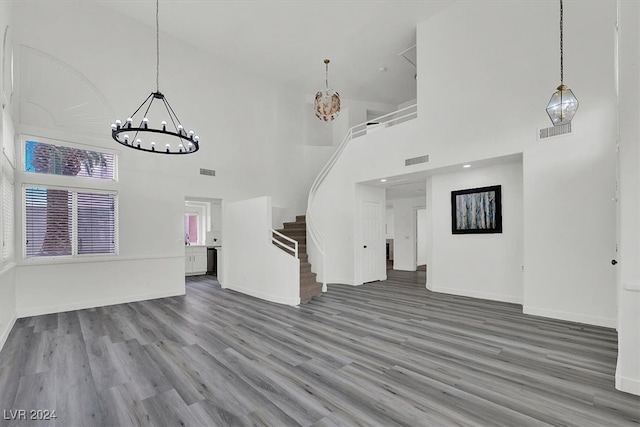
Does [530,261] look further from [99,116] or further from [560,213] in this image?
[99,116]

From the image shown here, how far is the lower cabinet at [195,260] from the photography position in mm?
10234

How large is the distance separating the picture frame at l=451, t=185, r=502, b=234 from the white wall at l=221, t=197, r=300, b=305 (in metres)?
3.91

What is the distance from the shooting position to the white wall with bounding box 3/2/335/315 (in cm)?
555

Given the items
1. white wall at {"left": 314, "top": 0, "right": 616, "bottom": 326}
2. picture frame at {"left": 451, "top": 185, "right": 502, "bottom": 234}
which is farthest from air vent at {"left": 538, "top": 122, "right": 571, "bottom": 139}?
picture frame at {"left": 451, "top": 185, "right": 502, "bottom": 234}

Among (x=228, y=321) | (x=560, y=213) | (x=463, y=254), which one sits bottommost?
(x=228, y=321)

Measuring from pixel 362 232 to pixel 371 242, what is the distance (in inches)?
21.7

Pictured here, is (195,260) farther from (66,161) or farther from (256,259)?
(66,161)

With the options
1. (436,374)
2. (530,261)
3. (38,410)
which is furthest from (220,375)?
(530,261)

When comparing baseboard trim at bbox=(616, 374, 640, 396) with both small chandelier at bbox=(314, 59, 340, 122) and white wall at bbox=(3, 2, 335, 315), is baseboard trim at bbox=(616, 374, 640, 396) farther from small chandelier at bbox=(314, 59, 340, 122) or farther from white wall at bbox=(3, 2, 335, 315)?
white wall at bbox=(3, 2, 335, 315)

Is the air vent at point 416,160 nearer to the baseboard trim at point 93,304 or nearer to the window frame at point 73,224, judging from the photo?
the baseboard trim at point 93,304

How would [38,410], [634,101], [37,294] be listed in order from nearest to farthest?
1. [38,410]
2. [634,101]
3. [37,294]

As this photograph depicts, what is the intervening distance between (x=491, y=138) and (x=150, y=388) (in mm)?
6481

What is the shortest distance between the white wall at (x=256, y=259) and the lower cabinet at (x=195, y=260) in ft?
9.75

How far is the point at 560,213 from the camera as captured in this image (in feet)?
15.9
